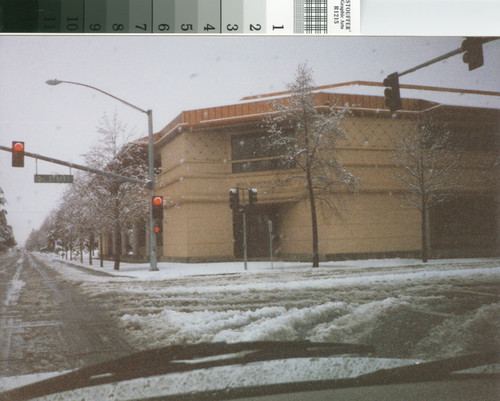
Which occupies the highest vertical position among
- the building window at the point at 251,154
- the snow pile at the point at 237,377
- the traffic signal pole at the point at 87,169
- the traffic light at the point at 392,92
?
the traffic light at the point at 392,92

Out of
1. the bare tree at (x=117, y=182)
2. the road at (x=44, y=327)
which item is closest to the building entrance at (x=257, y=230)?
the bare tree at (x=117, y=182)

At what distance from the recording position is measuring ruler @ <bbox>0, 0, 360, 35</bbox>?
7.14ft

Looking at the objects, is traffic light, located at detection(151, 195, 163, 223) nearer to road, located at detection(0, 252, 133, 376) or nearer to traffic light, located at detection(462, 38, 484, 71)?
road, located at detection(0, 252, 133, 376)

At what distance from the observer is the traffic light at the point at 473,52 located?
2.49 meters

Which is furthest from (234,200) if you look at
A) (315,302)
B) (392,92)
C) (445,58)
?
(445,58)

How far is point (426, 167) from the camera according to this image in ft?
8.72

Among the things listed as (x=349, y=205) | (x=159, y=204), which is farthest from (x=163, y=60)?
(x=349, y=205)

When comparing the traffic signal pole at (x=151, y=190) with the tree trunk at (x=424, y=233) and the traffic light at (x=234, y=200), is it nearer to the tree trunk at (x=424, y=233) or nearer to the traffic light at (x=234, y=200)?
the traffic light at (x=234, y=200)

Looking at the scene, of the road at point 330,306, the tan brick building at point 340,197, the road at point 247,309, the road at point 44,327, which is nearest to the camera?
the road at point 44,327

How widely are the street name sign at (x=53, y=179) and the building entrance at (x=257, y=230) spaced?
3.27ft

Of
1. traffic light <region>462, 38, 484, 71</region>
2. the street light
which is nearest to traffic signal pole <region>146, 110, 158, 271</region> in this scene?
the street light

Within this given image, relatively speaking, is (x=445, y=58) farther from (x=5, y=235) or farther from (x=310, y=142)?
(x=5, y=235)

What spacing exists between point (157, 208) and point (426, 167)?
1723 millimetres

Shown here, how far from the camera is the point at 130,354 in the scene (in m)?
1.91
